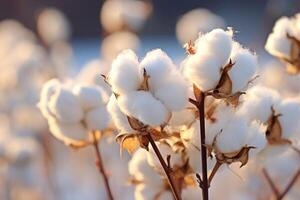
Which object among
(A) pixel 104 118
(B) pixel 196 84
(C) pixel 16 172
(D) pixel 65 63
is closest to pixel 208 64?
(B) pixel 196 84

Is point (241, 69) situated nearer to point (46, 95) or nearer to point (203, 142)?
point (203, 142)

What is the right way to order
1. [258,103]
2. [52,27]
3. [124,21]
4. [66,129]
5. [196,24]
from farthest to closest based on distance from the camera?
1. [52,27]
2. [196,24]
3. [124,21]
4. [66,129]
5. [258,103]

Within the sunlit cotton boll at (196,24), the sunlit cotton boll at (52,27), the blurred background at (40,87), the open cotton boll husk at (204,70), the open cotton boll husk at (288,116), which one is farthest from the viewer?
the sunlit cotton boll at (52,27)

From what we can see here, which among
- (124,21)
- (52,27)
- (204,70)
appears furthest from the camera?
(52,27)

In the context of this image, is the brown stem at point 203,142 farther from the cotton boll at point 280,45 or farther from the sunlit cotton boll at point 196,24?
the sunlit cotton boll at point 196,24

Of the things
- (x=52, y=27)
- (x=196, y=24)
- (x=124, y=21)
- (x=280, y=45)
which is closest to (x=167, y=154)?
(x=280, y=45)

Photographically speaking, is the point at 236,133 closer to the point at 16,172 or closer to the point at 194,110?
the point at 194,110

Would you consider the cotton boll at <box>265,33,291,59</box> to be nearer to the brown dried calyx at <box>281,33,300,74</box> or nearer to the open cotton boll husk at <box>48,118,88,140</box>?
the brown dried calyx at <box>281,33,300,74</box>

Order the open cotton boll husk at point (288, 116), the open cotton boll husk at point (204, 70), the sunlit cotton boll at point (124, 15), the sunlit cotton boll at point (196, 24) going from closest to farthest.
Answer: the open cotton boll husk at point (204, 70)
the open cotton boll husk at point (288, 116)
the sunlit cotton boll at point (124, 15)
the sunlit cotton boll at point (196, 24)

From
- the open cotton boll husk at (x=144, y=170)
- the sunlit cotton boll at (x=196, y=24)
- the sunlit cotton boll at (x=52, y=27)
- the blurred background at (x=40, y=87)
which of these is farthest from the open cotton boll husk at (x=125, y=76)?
the sunlit cotton boll at (x=52, y=27)
